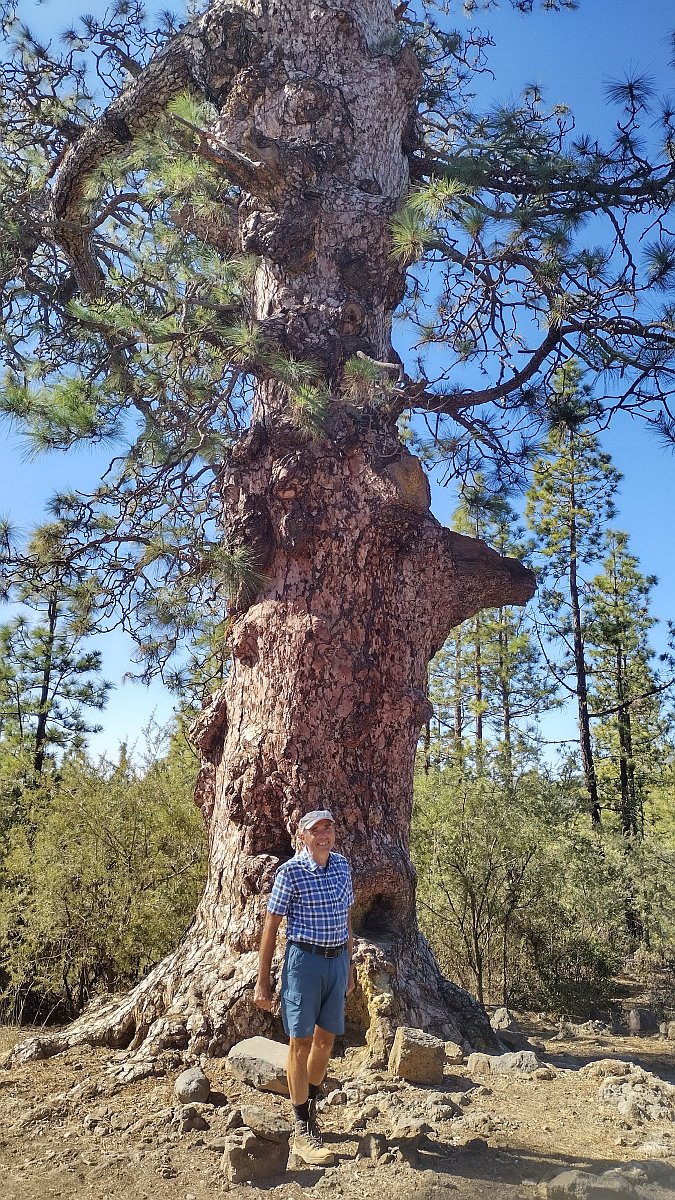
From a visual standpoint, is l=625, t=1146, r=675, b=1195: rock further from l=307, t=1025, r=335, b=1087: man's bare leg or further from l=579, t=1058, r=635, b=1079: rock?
l=579, t=1058, r=635, b=1079: rock

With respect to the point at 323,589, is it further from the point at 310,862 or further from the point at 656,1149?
the point at 656,1149

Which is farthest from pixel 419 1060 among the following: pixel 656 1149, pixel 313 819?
pixel 313 819

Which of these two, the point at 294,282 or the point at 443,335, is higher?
the point at 294,282

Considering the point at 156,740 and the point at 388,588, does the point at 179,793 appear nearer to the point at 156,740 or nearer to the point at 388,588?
the point at 156,740

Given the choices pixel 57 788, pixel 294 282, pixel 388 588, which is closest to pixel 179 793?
pixel 57 788

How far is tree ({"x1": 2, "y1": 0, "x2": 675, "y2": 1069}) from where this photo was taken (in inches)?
197

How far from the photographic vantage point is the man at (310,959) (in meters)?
3.64

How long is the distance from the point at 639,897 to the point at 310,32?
32.2 feet

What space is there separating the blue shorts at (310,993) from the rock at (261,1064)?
1.47 feet

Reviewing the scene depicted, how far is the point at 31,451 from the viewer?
4969 mm

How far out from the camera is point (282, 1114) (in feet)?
12.4

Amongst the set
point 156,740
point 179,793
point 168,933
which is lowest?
point 168,933

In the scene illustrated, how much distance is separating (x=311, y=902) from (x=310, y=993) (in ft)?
1.19

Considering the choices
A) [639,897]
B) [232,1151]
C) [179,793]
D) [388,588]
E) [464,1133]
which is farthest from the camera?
[639,897]
